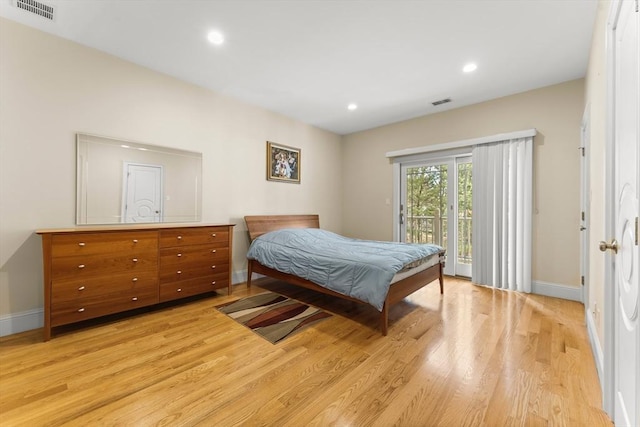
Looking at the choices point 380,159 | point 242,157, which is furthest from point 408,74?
point 242,157

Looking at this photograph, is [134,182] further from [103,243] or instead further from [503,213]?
[503,213]

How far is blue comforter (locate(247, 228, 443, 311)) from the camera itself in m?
2.33

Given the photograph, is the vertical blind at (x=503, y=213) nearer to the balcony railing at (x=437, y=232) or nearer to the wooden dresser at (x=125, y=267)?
the balcony railing at (x=437, y=232)

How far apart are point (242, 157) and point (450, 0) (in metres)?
2.95

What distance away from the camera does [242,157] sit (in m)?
3.89

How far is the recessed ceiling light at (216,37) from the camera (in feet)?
7.76

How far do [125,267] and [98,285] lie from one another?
0.23 m

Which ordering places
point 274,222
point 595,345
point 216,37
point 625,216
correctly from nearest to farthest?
point 625,216 → point 595,345 → point 216,37 → point 274,222

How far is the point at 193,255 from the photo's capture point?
295cm

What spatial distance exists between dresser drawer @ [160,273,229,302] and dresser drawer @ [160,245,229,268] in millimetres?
192

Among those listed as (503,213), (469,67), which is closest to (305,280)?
(503,213)

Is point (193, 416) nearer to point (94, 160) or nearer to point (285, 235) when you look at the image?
point (285, 235)

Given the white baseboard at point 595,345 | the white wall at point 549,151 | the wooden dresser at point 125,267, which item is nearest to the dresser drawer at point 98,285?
the wooden dresser at point 125,267

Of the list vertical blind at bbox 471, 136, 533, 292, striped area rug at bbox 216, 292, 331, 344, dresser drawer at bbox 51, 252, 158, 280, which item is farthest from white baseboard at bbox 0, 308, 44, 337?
vertical blind at bbox 471, 136, 533, 292
